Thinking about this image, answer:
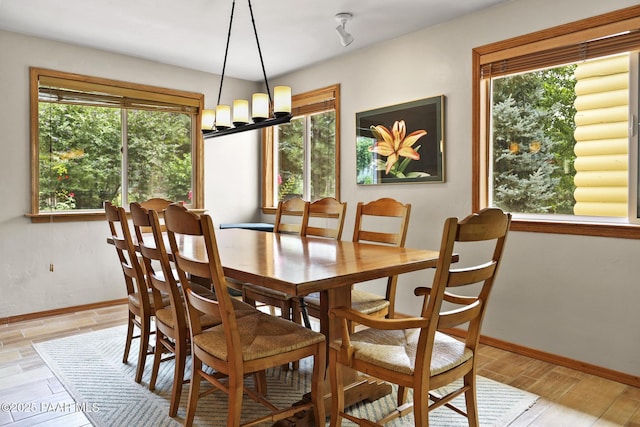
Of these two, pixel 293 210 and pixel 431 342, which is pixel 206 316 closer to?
pixel 431 342

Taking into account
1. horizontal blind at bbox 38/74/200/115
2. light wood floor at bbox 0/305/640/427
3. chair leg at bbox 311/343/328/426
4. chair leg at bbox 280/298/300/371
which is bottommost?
light wood floor at bbox 0/305/640/427

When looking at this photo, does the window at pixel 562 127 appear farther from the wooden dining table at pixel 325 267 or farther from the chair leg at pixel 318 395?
the chair leg at pixel 318 395

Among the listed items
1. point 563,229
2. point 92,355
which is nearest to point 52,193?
point 92,355

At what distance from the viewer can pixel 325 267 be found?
183 centimetres

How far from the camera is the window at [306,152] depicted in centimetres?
442

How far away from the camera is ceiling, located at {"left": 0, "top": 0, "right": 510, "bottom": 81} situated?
3092mm

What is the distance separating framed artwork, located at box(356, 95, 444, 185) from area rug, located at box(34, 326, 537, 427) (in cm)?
168

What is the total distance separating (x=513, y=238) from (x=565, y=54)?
1.21 meters

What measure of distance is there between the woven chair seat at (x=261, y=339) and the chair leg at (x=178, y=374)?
27cm

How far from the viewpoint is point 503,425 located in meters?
2.06

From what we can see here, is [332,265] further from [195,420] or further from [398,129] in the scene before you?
[398,129]

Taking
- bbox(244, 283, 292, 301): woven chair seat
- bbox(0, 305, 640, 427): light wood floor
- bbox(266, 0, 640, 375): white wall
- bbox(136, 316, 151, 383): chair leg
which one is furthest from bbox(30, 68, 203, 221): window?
bbox(244, 283, 292, 301): woven chair seat

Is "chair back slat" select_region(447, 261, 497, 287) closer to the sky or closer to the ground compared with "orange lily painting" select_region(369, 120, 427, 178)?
closer to the ground

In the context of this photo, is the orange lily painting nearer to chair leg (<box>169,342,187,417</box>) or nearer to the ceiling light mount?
the ceiling light mount
